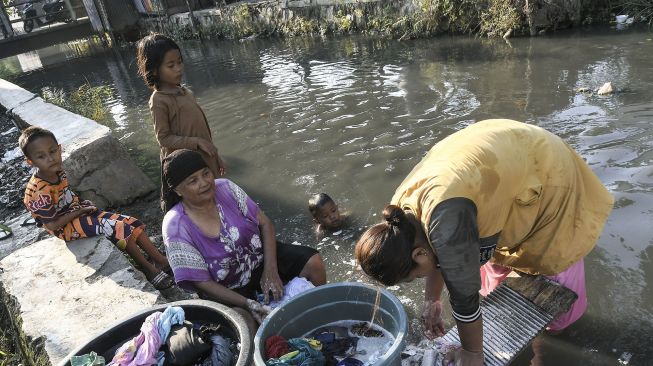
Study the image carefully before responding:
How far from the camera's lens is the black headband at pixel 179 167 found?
2502 millimetres

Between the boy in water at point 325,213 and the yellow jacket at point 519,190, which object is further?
the boy in water at point 325,213

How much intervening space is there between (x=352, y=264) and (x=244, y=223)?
1.29m

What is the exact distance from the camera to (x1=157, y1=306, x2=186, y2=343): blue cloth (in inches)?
82.6

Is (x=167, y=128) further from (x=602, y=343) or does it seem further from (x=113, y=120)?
(x=113, y=120)

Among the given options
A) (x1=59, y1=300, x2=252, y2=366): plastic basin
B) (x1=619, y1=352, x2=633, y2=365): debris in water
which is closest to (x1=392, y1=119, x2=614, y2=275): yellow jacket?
(x1=619, y1=352, x2=633, y2=365): debris in water

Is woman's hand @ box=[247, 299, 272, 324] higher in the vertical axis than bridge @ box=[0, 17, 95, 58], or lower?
lower

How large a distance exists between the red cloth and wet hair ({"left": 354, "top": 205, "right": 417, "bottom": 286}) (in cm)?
49

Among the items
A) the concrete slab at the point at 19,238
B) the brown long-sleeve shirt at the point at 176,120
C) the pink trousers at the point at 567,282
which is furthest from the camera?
the concrete slab at the point at 19,238

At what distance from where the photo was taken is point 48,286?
320 centimetres

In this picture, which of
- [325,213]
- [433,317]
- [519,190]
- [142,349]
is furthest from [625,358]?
[142,349]

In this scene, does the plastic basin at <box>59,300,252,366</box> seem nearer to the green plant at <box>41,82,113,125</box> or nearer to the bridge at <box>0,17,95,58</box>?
the green plant at <box>41,82,113,125</box>

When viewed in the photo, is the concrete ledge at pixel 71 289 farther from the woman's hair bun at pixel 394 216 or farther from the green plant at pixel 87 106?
the green plant at pixel 87 106

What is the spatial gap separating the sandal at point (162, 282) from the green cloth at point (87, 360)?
153 cm

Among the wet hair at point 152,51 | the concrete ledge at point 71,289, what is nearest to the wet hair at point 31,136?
the concrete ledge at point 71,289
